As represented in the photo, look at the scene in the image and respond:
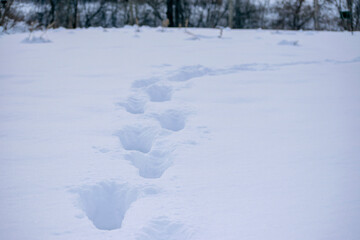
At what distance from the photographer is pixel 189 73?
10.8 ft

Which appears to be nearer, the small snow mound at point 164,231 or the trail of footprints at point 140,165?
the small snow mound at point 164,231

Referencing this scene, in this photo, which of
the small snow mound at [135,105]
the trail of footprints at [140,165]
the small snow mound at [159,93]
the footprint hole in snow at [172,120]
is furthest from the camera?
the small snow mound at [159,93]

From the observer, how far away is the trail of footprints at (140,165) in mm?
1428

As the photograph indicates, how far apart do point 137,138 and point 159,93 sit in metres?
0.84

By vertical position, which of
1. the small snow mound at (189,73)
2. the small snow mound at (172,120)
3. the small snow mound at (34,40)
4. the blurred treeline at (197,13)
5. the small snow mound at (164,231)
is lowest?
the small snow mound at (164,231)

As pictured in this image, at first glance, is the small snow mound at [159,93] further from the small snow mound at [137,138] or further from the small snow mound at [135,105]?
the small snow mound at [137,138]

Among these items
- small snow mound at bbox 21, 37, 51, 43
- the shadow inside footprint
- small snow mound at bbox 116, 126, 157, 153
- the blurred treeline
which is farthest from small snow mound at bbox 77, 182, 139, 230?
the blurred treeline

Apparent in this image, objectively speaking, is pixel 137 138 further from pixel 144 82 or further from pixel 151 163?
pixel 144 82

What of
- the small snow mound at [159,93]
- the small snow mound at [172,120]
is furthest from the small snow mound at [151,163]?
the small snow mound at [159,93]

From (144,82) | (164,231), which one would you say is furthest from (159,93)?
(164,231)

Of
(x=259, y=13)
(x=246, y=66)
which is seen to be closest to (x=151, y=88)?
(x=246, y=66)

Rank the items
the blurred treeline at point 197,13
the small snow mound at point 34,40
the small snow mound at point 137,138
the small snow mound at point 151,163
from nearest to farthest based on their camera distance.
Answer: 1. the small snow mound at point 151,163
2. the small snow mound at point 137,138
3. the small snow mound at point 34,40
4. the blurred treeline at point 197,13

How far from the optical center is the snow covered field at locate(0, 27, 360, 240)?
1302mm

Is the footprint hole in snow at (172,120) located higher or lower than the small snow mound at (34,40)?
lower
